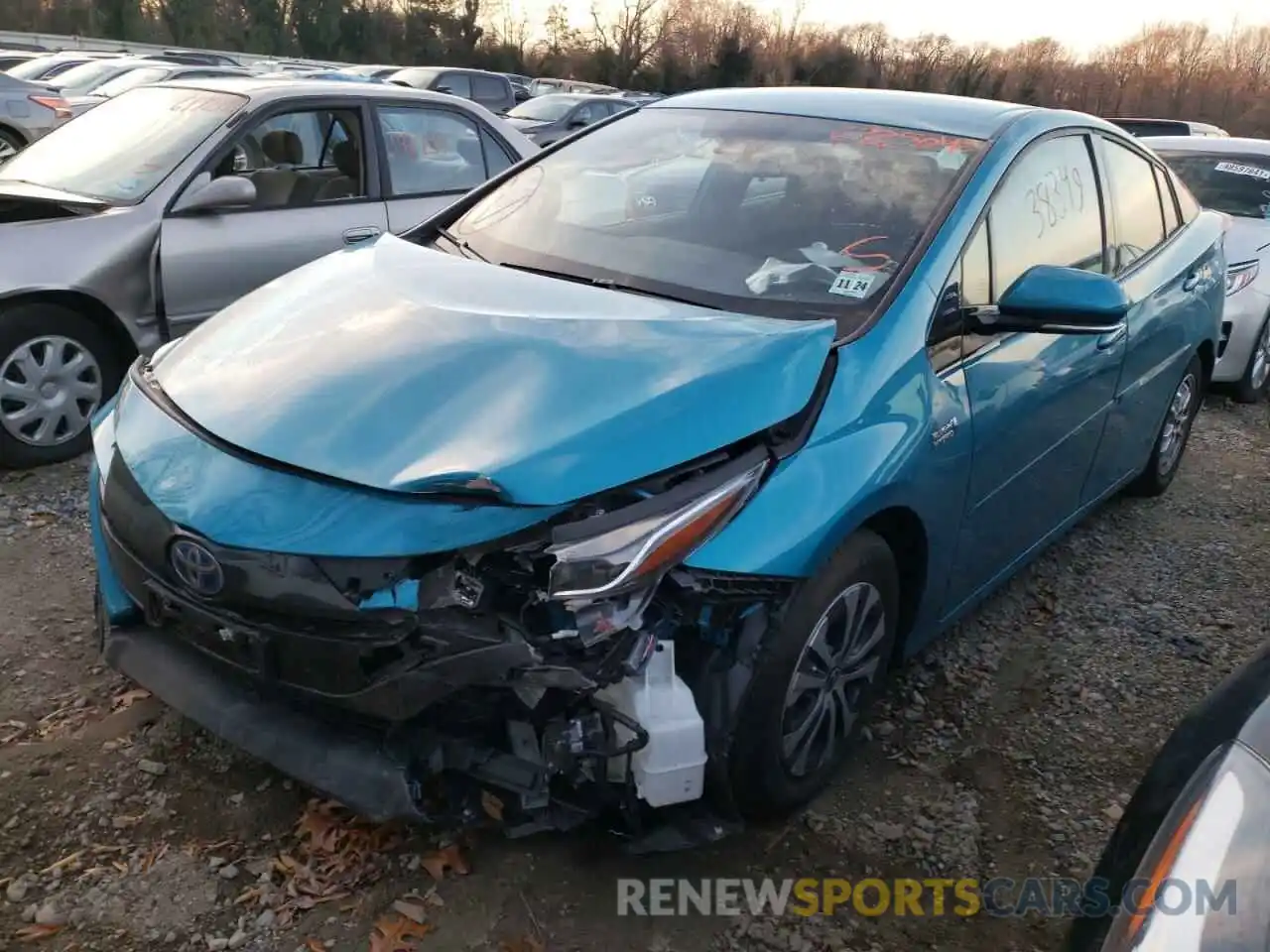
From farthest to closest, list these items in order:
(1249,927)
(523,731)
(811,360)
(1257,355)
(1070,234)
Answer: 1. (1257,355)
2. (1070,234)
3. (811,360)
4. (523,731)
5. (1249,927)

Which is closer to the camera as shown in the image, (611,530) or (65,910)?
(611,530)

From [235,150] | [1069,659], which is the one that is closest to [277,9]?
[235,150]

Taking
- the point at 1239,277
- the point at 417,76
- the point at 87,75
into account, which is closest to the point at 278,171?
the point at 1239,277

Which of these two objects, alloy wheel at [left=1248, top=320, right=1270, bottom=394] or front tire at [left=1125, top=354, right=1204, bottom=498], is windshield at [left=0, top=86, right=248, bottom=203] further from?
alloy wheel at [left=1248, top=320, right=1270, bottom=394]

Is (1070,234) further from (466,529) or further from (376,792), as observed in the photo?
(376,792)

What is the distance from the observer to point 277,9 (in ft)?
148

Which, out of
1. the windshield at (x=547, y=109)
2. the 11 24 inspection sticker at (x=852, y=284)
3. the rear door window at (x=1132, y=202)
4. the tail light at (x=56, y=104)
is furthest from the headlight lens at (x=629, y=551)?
the windshield at (x=547, y=109)

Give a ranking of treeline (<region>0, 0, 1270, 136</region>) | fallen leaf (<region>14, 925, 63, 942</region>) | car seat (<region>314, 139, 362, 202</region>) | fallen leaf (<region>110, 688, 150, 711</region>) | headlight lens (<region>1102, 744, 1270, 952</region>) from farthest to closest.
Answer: treeline (<region>0, 0, 1270, 136</region>)
car seat (<region>314, 139, 362, 202</region>)
fallen leaf (<region>110, 688, 150, 711</region>)
fallen leaf (<region>14, 925, 63, 942</region>)
headlight lens (<region>1102, 744, 1270, 952</region>)

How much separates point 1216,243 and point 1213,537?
1279 mm

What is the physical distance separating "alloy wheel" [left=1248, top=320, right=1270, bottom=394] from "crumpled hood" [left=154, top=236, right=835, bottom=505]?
536cm

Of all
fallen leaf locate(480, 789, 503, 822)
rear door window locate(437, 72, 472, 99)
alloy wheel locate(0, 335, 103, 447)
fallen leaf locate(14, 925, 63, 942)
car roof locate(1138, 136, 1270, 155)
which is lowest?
fallen leaf locate(14, 925, 63, 942)

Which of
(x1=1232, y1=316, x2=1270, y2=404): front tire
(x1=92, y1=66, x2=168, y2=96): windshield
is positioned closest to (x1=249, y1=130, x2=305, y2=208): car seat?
(x1=1232, y1=316, x2=1270, y2=404): front tire

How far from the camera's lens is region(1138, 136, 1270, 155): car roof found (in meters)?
7.50

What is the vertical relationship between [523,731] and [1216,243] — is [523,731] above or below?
below
